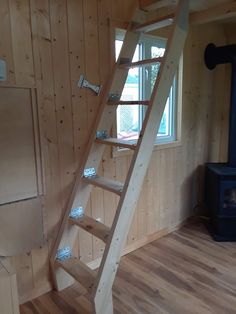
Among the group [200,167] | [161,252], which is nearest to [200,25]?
[200,167]

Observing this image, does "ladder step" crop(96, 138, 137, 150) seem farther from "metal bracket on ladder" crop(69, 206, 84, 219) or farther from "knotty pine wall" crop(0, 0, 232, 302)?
"metal bracket on ladder" crop(69, 206, 84, 219)

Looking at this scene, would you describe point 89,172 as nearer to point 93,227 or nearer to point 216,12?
point 93,227

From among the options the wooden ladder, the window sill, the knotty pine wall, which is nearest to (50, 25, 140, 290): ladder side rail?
the wooden ladder

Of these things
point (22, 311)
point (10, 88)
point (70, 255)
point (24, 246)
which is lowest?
point (22, 311)

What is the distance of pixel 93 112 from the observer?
7.36ft

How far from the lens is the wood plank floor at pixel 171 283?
1.96 metres

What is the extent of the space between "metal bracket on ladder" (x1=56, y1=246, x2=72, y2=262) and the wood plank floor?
291mm

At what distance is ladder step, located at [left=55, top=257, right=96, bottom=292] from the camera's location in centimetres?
175

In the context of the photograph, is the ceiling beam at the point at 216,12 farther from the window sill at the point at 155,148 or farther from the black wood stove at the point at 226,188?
the window sill at the point at 155,148

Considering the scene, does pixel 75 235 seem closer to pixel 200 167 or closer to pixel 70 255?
pixel 70 255

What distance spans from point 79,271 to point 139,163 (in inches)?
Answer: 34.6

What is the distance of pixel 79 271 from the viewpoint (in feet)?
6.24

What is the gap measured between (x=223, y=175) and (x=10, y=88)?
2209mm

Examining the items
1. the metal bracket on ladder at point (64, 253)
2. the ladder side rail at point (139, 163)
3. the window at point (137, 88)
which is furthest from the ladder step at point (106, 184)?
the window at point (137, 88)
